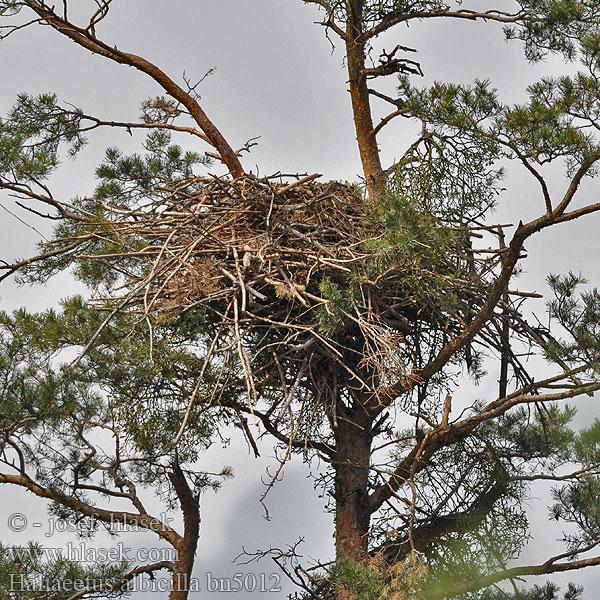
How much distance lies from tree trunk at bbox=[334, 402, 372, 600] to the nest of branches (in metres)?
0.28

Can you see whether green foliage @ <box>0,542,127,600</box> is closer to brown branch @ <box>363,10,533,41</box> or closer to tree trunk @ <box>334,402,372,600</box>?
tree trunk @ <box>334,402,372,600</box>

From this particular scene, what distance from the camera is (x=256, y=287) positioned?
4121 millimetres

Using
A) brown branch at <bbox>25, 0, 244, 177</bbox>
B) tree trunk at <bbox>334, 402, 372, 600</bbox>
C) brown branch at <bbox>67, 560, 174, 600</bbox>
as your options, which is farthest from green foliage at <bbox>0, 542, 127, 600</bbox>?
brown branch at <bbox>25, 0, 244, 177</bbox>

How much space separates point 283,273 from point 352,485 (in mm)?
1174

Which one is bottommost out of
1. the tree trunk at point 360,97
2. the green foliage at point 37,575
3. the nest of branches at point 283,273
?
the green foliage at point 37,575

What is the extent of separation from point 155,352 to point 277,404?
59cm

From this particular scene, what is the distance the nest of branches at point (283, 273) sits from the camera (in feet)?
12.6

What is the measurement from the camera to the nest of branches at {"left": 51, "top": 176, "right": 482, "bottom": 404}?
12.6 ft

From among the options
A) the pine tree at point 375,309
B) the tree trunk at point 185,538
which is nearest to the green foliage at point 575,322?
the pine tree at point 375,309

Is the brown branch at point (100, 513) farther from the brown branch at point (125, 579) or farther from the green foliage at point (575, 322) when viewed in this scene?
the green foliage at point (575, 322)

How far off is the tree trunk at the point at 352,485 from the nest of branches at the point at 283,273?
11.1 inches

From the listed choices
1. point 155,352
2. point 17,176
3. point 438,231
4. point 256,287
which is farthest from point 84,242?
point 438,231

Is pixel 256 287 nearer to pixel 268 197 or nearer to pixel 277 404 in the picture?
pixel 268 197

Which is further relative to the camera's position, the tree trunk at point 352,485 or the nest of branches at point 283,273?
the tree trunk at point 352,485
